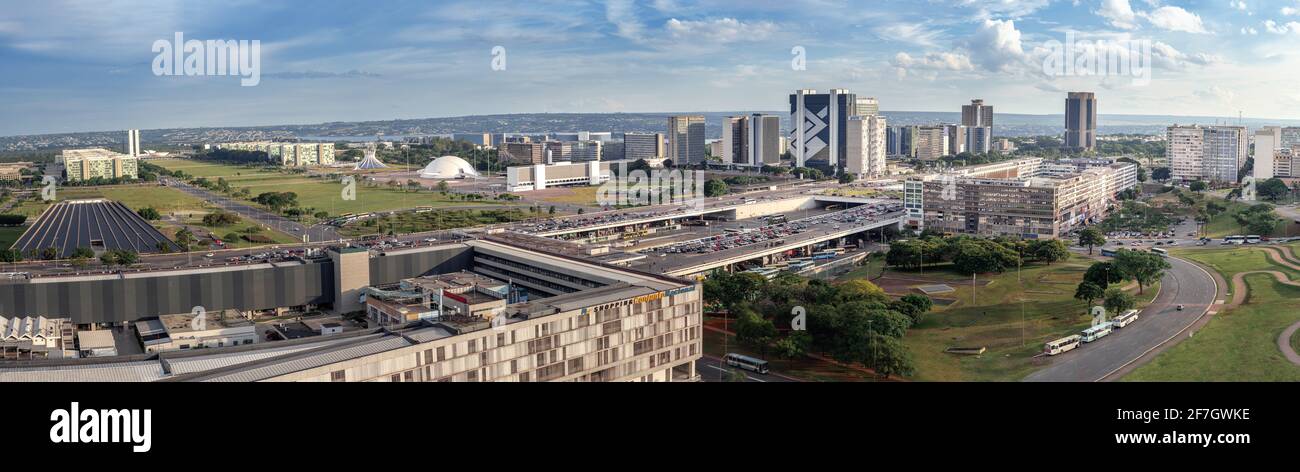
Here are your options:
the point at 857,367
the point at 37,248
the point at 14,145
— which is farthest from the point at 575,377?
the point at 14,145

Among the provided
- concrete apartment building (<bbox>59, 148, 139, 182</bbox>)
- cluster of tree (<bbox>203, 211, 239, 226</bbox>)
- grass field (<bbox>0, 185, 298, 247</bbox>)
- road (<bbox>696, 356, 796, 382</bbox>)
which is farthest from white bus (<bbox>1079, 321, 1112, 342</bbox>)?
concrete apartment building (<bbox>59, 148, 139, 182</bbox>)

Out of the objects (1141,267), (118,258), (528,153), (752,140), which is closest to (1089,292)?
(1141,267)

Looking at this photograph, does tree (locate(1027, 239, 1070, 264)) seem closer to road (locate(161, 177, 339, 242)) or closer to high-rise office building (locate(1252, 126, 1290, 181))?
Answer: road (locate(161, 177, 339, 242))

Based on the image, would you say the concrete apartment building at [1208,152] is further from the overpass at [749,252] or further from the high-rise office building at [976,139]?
Result: the high-rise office building at [976,139]

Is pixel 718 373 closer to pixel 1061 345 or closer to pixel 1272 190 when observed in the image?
pixel 1061 345
